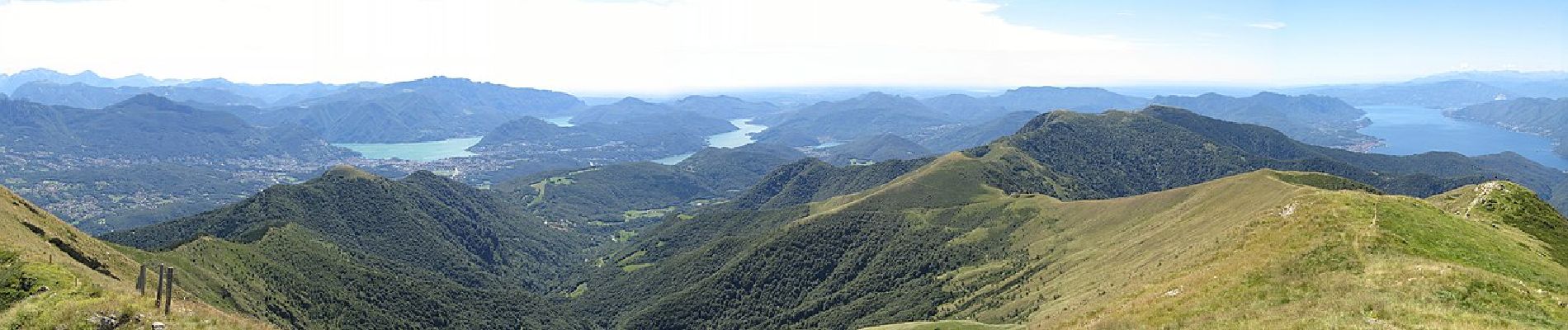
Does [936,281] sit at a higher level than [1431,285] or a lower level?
lower

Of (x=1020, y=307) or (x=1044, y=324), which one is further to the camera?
(x=1020, y=307)

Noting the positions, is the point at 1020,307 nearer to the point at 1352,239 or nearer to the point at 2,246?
the point at 1352,239

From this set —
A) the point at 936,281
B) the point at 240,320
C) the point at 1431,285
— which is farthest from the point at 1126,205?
the point at 240,320

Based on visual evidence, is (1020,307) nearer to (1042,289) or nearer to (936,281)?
(1042,289)

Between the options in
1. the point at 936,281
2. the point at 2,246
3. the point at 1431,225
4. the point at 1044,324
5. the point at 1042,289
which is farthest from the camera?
the point at 936,281

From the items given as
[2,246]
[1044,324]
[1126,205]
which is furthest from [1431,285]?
[1126,205]

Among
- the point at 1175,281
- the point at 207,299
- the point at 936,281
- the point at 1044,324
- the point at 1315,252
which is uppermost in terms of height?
the point at 1315,252

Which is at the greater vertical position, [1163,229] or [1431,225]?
[1431,225]

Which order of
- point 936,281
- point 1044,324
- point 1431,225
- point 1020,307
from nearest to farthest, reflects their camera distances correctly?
point 1431,225
point 1044,324
point 1020,307
point 936,281

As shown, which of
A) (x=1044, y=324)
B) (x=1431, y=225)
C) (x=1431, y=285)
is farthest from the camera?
(x=1044, y=324)
